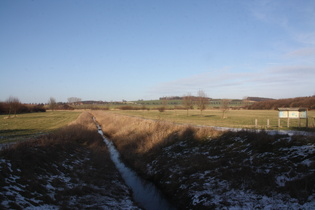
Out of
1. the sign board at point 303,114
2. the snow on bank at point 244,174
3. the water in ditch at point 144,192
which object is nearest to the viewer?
the snow on bank at point 244,174

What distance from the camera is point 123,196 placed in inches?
438

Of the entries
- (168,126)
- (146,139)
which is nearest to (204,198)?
(146,139)

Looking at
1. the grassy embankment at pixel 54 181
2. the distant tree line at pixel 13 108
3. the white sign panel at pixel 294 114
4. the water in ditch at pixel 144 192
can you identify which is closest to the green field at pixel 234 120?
the white sign panel at pixel 294 114

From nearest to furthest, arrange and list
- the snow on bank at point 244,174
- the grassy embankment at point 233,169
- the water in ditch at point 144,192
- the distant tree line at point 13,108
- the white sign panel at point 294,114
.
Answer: the snow on bank at point 244,174 < the grassy embankment at point 233,169 < the water in ditch at point 144,192 < the white sign panel at point 294,114 < the distant tree line at point 13,108

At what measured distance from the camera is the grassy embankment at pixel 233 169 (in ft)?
25.9

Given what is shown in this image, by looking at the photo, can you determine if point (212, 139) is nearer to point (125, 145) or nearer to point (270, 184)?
point (270, 184)

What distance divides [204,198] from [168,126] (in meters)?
13.3

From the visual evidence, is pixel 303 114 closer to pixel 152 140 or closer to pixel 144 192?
pixel 152 140

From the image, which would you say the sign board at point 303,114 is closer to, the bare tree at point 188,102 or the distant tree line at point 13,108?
the bare tree at point 188,102

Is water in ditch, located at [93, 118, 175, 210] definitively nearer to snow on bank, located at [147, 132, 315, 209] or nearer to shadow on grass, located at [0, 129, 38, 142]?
snow on bank, located at [147, 132, 315, 209]

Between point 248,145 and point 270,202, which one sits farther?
point 248,145

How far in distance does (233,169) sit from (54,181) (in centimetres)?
809

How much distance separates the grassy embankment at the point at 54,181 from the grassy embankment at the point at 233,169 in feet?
8.00

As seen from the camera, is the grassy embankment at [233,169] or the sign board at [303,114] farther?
the sign board at [303,114]
